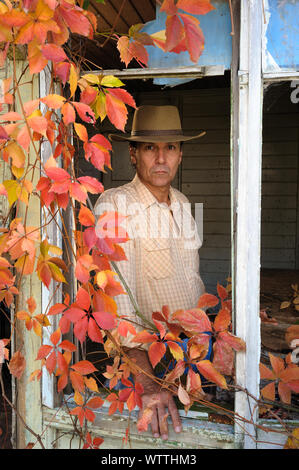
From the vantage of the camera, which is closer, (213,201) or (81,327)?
(81,327)

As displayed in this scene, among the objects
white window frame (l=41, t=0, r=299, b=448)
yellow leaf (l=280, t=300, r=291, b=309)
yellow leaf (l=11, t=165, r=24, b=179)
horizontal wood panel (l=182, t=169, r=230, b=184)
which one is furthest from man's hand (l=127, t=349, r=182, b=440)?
horizontal wood panel (l=182, t=169, r=230, b=184)

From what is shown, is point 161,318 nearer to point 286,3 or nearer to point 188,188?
point 286,3

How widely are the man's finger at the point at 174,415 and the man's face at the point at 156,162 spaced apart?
122 centimetres

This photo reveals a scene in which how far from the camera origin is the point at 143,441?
1.82 metres

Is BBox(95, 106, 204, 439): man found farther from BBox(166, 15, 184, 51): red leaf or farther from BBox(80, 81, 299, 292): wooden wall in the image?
BBox(80, 81, 299, 292): wooden wall

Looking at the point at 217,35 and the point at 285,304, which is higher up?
the point at 217,35

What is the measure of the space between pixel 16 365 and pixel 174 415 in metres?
0.74

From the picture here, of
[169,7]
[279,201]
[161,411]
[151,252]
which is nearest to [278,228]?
[279,201]

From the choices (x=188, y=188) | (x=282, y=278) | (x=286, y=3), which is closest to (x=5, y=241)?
(x=286, y=3)

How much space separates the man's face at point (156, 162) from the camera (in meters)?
2.35

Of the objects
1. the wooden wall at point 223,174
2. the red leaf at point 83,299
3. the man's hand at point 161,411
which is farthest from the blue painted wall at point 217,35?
the wooden wall at point 223,174

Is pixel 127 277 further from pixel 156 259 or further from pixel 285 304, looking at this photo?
pixel 285 304

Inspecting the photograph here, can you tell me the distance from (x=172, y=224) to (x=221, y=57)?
3.55 ft

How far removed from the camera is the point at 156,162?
2.37 meters
